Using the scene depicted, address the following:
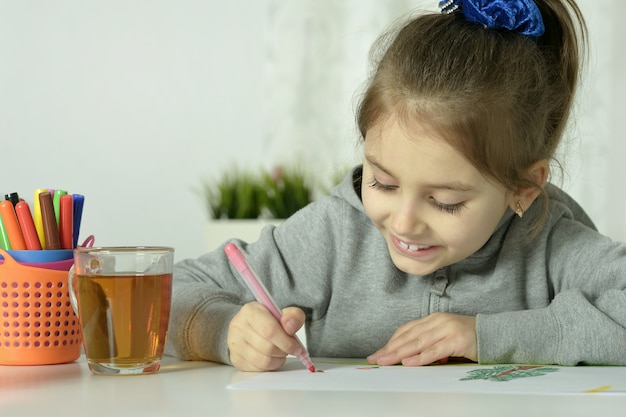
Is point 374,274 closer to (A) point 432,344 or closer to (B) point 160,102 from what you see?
(A) point 432,344

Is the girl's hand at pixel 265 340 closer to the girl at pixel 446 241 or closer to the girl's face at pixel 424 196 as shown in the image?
the girl at pixel 446 241

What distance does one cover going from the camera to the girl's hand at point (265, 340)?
847mm

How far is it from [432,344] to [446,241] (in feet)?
0.37

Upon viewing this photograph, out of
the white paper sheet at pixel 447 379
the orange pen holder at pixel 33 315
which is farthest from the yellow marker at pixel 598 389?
the orange pen holder at pixel 33 315

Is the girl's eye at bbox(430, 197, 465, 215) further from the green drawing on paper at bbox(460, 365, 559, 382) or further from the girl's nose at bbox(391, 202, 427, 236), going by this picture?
the green drawing on paper at bbox(460, 365, 559, 382)

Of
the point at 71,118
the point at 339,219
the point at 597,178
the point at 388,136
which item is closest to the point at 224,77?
the point at 71,118

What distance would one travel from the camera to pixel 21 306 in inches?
35.0

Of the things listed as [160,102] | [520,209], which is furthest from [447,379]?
[160,102]

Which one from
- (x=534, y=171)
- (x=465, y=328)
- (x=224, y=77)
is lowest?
(x=465, y=328)

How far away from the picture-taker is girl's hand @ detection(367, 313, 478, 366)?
908mm

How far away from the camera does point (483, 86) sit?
941mm

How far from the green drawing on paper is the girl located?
0.04 metres

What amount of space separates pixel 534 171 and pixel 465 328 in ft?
0.69

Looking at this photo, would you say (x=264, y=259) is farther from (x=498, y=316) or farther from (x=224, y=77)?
(x=224, y=77)
